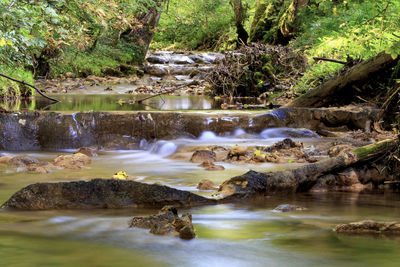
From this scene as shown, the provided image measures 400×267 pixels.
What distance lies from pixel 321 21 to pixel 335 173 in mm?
12308

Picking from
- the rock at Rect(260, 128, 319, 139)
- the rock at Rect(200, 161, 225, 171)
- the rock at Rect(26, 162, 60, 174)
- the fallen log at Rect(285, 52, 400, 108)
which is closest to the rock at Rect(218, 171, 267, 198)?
the rock at Rect(200, 161, 225, 171)

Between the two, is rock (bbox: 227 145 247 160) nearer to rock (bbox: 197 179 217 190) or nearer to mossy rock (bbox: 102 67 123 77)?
rock (bbox: 197 179 217 190)

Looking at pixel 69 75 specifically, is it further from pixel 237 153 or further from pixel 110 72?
pixel 237 153

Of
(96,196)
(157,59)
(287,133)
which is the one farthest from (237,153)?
(157,59)

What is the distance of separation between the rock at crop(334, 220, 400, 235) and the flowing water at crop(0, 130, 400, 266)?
9cm

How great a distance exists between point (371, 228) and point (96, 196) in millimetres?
1857

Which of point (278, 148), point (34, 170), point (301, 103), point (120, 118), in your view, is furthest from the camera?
point (301, 103)

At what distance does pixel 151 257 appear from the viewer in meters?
2.21

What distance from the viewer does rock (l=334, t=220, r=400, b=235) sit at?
254cm

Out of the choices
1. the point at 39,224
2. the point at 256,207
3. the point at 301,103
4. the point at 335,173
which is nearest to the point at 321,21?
the point at 301,103

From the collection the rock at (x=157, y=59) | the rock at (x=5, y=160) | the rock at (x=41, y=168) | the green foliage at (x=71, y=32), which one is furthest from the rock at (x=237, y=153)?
the rock at (x=157, y=59)

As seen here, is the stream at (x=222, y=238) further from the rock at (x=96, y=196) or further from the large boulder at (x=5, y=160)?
the large boulder at (x=5, y=160)

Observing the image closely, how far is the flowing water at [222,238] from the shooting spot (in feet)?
7.13

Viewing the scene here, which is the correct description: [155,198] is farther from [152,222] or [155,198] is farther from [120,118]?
[120,118]
